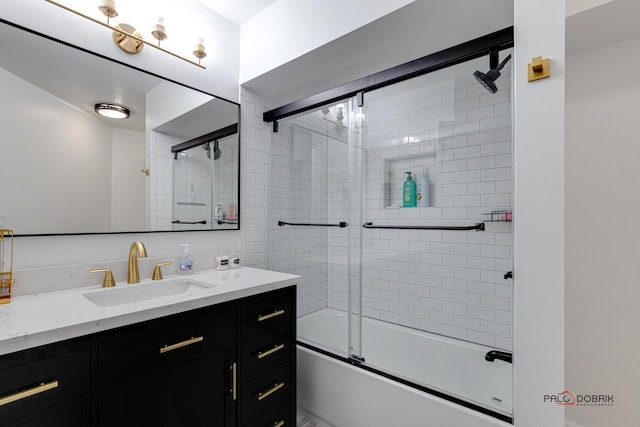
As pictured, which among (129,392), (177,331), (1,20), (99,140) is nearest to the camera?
(129,392)

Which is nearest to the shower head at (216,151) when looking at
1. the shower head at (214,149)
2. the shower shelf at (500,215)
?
the shower head at (214,149)

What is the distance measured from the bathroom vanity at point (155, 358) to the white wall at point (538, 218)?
1087 mm

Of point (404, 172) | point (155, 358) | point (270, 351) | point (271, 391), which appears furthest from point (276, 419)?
point (404, 172)

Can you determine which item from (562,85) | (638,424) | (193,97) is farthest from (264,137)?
(638,424)

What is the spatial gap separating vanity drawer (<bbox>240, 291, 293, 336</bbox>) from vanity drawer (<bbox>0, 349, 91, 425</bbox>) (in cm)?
61

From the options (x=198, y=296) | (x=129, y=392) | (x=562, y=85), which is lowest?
(x=129, y=392)

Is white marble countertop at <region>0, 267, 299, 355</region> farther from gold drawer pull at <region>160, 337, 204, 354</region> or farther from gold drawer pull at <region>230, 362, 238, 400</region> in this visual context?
gold drawer pull at <region>230, 362, 238, 400</region>

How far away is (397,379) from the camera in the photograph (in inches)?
63.7

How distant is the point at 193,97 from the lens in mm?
1957

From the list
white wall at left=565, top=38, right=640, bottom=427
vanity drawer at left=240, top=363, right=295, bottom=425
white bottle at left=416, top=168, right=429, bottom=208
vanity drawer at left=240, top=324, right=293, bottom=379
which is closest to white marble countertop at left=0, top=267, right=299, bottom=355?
vanity drawer at left=240, top=324, right=293, bottom=379

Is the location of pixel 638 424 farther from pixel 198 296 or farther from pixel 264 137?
pixel 264 137

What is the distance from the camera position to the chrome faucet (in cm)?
156

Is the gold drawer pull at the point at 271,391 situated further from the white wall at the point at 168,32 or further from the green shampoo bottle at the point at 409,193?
the white wall at the point at 168,32

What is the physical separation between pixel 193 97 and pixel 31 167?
0.96 m
